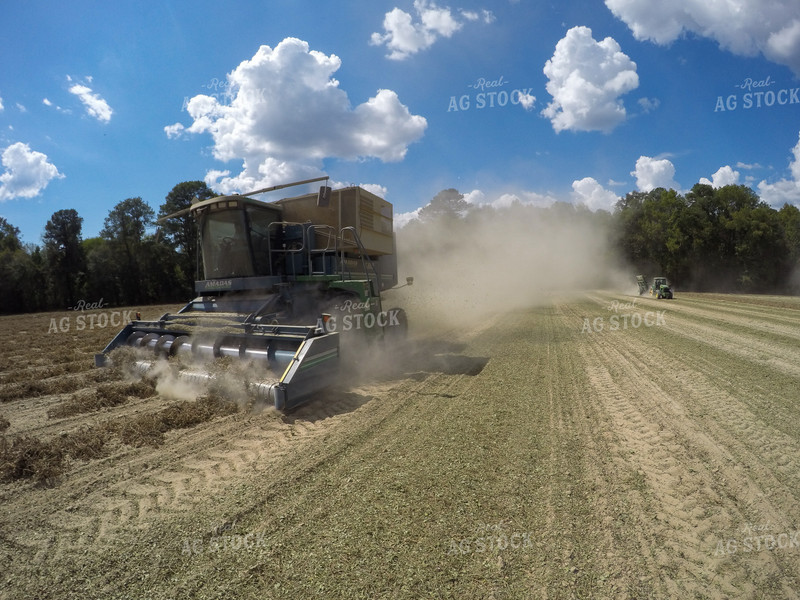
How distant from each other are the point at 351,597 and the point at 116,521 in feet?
6.51

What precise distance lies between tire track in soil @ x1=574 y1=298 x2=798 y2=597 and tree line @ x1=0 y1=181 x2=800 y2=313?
30.8 metres

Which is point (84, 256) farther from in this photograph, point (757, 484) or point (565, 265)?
point (757, 484)

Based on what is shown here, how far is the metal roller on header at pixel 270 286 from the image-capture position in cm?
651
